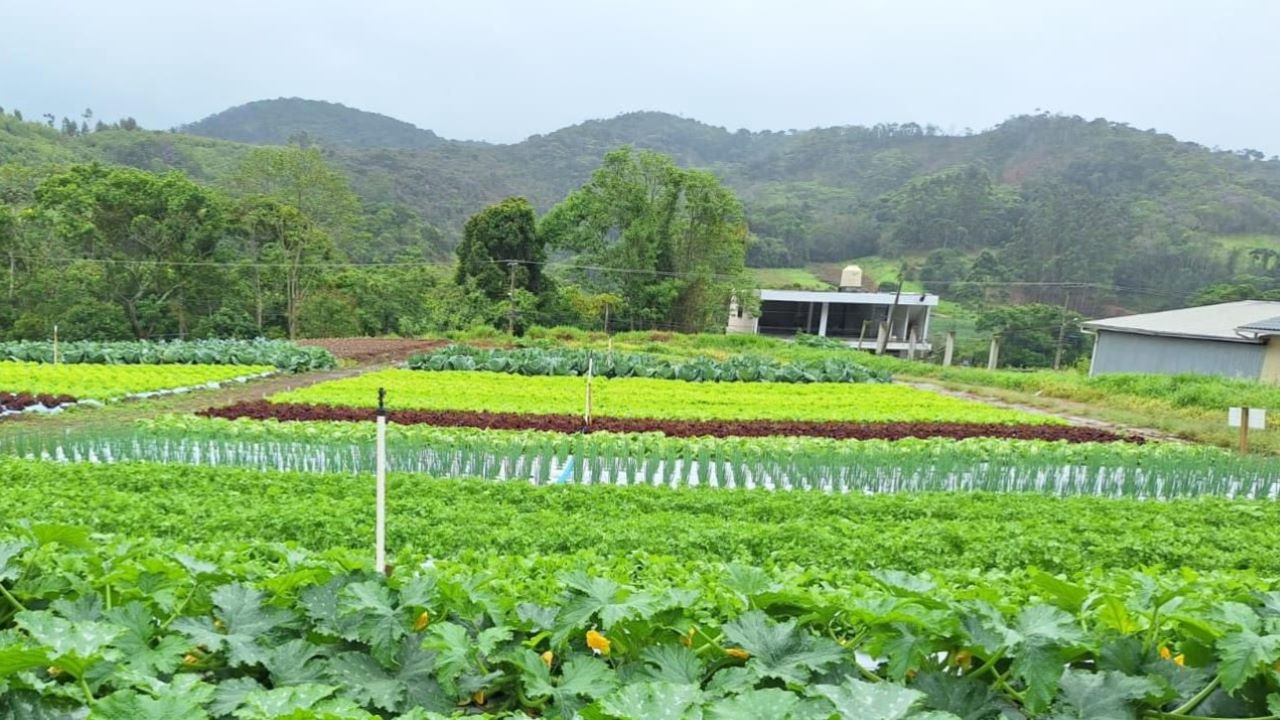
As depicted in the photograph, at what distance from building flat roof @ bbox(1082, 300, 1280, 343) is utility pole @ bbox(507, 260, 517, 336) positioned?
26278mm

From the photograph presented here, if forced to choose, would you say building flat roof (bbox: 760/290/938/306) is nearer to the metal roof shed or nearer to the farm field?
the metal roof shed

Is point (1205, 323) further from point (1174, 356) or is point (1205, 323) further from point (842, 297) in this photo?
point (842, 297)

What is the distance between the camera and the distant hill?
12019 centimetres

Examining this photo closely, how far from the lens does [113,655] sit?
220 centimetres

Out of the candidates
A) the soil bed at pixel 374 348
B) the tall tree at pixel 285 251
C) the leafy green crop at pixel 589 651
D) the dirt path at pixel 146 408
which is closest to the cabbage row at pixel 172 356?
the dirt path at pixel 146 408

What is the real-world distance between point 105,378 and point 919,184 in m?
85.8

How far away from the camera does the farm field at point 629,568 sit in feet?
7.55

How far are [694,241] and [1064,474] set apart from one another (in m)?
36.6

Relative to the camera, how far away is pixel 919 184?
8844cm

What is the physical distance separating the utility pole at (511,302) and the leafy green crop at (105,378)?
15828 mm

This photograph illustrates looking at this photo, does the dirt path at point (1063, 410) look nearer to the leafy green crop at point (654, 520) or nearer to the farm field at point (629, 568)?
the farm field at point (629, 568)

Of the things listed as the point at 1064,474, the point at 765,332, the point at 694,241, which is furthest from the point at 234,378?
the point at 765,332

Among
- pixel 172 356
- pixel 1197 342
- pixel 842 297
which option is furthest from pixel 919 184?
pixel 172 356

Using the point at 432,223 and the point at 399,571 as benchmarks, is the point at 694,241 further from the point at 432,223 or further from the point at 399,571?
the point at 399,571
